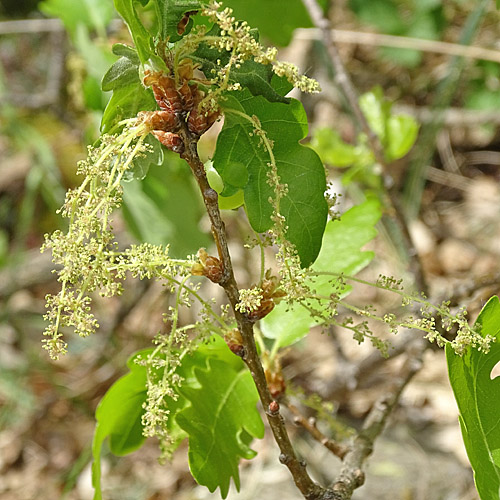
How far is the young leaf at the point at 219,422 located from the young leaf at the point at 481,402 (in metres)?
0.34

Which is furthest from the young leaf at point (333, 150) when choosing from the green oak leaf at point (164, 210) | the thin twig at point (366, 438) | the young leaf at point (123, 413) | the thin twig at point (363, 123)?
the young leaf at point (123, 413)

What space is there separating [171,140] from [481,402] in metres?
0.50

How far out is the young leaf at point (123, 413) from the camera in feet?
3.20

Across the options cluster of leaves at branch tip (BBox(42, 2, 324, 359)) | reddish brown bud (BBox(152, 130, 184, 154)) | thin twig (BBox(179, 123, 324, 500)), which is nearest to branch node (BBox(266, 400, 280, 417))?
thin twig (BBox(179, 123, 324, 500))

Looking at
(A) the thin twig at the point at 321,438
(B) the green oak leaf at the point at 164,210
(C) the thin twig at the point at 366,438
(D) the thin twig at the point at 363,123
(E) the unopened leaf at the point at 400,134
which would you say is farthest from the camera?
(B) the green oak leaf at the point at 164,210

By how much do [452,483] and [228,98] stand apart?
1.54 m

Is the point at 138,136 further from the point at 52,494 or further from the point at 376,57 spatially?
the point at 376,57

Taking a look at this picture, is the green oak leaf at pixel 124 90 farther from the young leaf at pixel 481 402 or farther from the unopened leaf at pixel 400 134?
the unopened leaf at pixel 400 134

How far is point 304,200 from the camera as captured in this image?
2.51ft

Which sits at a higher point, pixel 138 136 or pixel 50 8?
pixel 138 136

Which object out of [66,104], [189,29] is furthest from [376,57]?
[189,29]

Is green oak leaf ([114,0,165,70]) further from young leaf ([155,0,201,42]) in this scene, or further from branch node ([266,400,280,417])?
branch node ([266,400,280,417])

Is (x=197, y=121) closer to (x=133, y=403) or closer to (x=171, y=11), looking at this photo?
(x=171, y=11)

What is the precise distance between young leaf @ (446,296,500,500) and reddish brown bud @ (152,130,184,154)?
0.39m
